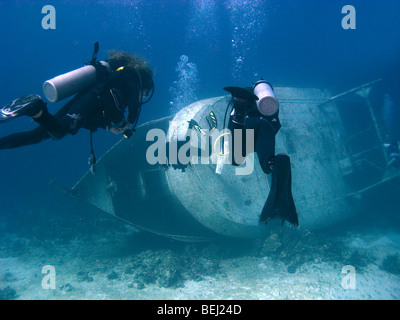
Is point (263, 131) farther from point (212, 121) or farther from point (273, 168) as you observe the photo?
point (212, 121)

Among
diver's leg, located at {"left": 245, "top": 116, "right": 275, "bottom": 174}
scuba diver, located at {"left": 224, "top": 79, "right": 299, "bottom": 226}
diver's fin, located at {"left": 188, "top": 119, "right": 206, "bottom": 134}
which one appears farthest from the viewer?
diver's fin, located at {"left": 188, "top": 119, "right": 206, "bottom": 134}

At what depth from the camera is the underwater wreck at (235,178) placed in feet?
21.4

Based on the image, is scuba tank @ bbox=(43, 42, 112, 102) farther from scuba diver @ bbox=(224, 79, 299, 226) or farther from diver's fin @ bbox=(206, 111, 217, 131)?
diver's fin @ bbox=(206, 111, 217, 131)

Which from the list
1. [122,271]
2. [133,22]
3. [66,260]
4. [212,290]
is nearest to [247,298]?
[212,290]

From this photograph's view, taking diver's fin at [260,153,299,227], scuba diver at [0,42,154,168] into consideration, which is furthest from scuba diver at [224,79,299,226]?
scuba diver at [0,42,154,168]

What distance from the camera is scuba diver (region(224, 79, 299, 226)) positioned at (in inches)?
112

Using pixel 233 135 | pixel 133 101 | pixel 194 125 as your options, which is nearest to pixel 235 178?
pixel 194 125

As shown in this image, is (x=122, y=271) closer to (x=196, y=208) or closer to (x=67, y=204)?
(x=196, y=208)

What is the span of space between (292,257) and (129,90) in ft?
25.6

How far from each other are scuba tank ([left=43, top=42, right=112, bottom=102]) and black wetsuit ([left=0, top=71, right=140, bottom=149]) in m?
0.13

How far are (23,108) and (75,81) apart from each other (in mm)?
757

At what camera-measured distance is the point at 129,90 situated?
3658mm

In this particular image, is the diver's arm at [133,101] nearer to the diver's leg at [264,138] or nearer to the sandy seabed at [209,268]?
the diver's leg at [264,138]
